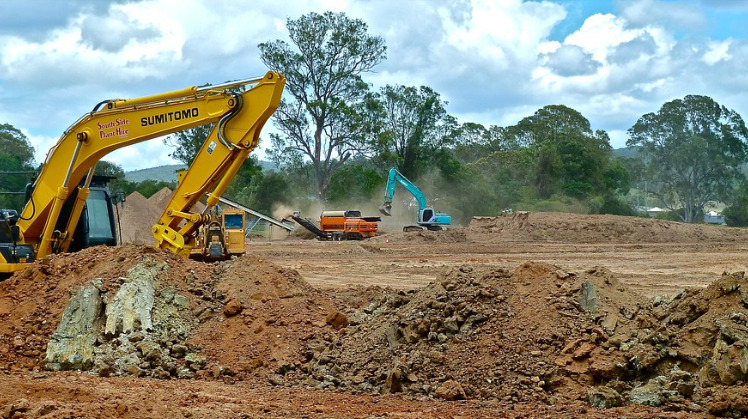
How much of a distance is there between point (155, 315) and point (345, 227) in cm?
2744

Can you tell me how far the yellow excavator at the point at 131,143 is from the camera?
14531 mm

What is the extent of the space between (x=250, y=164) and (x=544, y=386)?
4896 centimetres

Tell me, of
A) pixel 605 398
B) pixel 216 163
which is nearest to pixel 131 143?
pixel 216 163

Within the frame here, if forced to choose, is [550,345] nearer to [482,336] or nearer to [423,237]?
[482,336]

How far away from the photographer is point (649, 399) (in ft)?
27.2

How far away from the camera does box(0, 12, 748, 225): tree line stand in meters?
53.0

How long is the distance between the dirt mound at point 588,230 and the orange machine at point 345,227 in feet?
15.0

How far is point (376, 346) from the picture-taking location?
33.1 feet

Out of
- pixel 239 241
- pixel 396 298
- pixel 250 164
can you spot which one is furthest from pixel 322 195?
pixel 396 298

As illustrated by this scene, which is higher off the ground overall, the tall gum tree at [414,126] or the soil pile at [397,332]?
the tall gum tree at [414,126]

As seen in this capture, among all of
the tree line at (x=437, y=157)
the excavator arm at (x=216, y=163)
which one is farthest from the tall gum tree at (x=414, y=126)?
the excavator arm at (x=216, y=163)

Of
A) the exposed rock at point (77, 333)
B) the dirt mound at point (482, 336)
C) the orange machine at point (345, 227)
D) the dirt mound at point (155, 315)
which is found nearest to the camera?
the dirt mound at point (482, 336)

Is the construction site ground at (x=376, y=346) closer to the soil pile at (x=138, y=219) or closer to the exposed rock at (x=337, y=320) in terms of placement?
the exposed rock at (x=337, y=320)

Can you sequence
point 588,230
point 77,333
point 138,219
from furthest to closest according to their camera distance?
point 588,230, point 138,219, point 77,333
